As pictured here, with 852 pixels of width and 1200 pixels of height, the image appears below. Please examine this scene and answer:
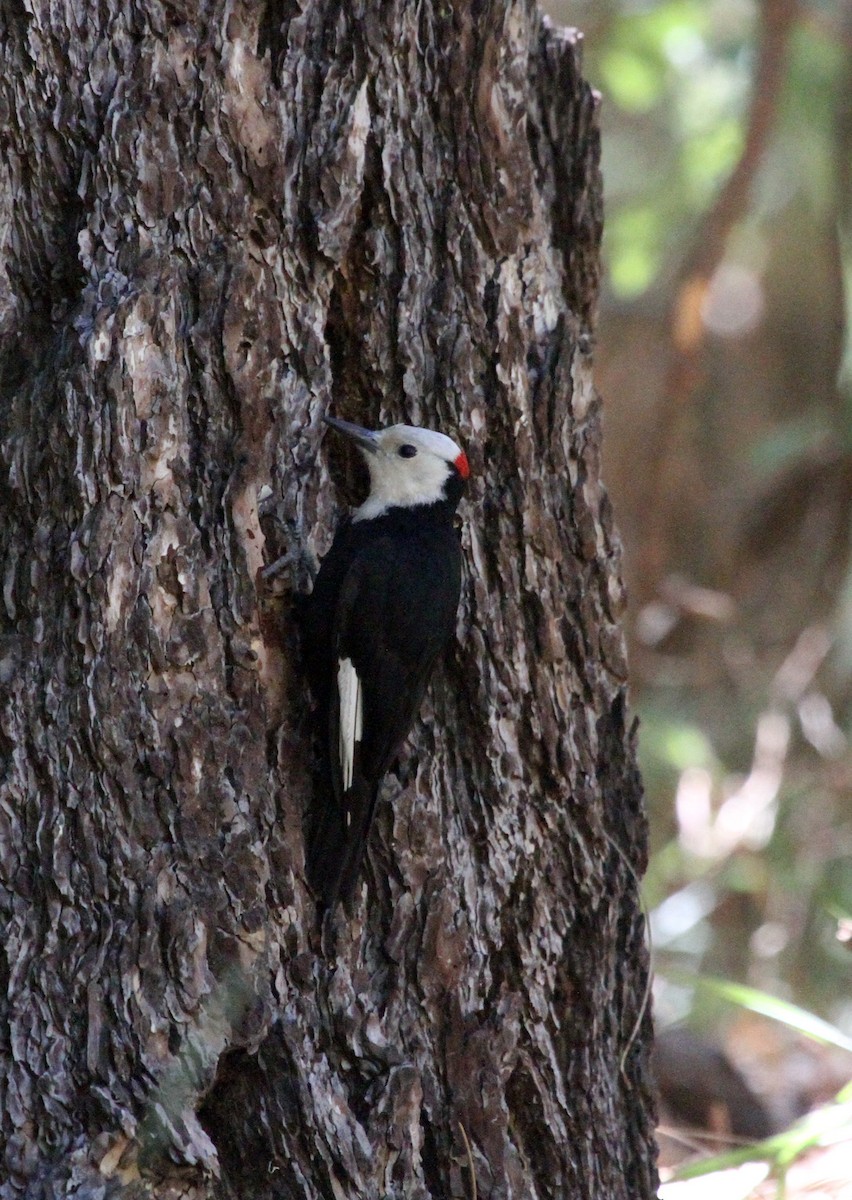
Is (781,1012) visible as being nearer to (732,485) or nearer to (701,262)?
(701,262)

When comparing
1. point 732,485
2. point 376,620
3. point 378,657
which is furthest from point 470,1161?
point 732,485

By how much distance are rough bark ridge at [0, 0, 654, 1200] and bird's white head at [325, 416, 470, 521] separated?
0.20 ft

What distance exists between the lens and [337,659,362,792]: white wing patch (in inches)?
106

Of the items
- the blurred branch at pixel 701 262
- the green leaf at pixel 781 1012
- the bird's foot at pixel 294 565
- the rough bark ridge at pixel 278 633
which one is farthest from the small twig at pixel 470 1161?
the blurred branch at pixel 701 262

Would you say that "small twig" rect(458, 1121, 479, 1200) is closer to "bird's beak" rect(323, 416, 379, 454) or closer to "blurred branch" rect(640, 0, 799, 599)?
"bird's beak" rect(323, 416, 379, 454)

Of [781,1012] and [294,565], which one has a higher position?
[294,565]

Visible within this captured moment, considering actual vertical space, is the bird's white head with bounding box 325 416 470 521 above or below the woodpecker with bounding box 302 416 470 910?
above

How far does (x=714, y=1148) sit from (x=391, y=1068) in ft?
6.74

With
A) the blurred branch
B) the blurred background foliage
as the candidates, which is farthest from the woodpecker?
the blurred branch

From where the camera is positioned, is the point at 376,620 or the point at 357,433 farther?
the point at 376,620

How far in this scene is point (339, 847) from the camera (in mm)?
2629

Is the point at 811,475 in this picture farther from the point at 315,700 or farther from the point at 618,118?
the point at 315,700

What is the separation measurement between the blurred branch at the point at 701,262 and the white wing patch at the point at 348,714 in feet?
9.89

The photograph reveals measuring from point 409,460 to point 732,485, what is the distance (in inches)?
179
